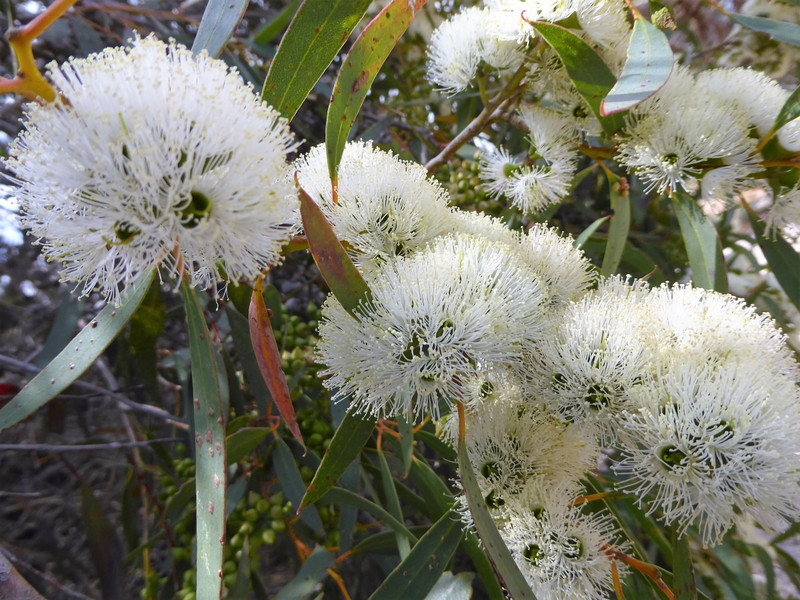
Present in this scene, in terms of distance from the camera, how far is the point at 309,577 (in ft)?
3.93

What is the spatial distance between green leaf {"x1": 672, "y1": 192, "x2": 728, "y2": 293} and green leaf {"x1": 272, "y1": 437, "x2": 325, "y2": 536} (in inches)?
37.5

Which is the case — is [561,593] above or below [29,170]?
below

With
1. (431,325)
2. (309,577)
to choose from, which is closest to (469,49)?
(431,325)

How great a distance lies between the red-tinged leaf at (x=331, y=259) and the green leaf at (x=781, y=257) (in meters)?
0.97

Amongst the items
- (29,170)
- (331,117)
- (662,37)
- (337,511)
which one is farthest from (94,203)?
(337,511)

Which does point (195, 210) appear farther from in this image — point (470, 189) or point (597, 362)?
point (470, 189)

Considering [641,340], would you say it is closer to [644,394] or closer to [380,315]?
[644,394]

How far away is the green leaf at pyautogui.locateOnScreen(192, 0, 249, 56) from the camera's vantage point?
82 cm

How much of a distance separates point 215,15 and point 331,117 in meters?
0.28

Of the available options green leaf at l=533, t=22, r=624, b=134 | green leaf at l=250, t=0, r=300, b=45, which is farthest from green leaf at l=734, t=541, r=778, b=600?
green leaf at l=250, t=0, r=300, b=45

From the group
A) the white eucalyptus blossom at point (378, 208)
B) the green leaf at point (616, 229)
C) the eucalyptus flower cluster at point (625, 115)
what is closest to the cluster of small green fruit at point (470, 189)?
the eucalyptus flower cluster at point (625, 115)

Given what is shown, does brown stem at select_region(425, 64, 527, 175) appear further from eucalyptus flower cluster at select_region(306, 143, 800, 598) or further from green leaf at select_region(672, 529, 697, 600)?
green leaf at select_region(672, 529, 697, 600)

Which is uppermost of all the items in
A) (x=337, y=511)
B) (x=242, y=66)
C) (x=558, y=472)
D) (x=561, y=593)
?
(x=242, y=66)

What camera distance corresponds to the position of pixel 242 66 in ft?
5.11
